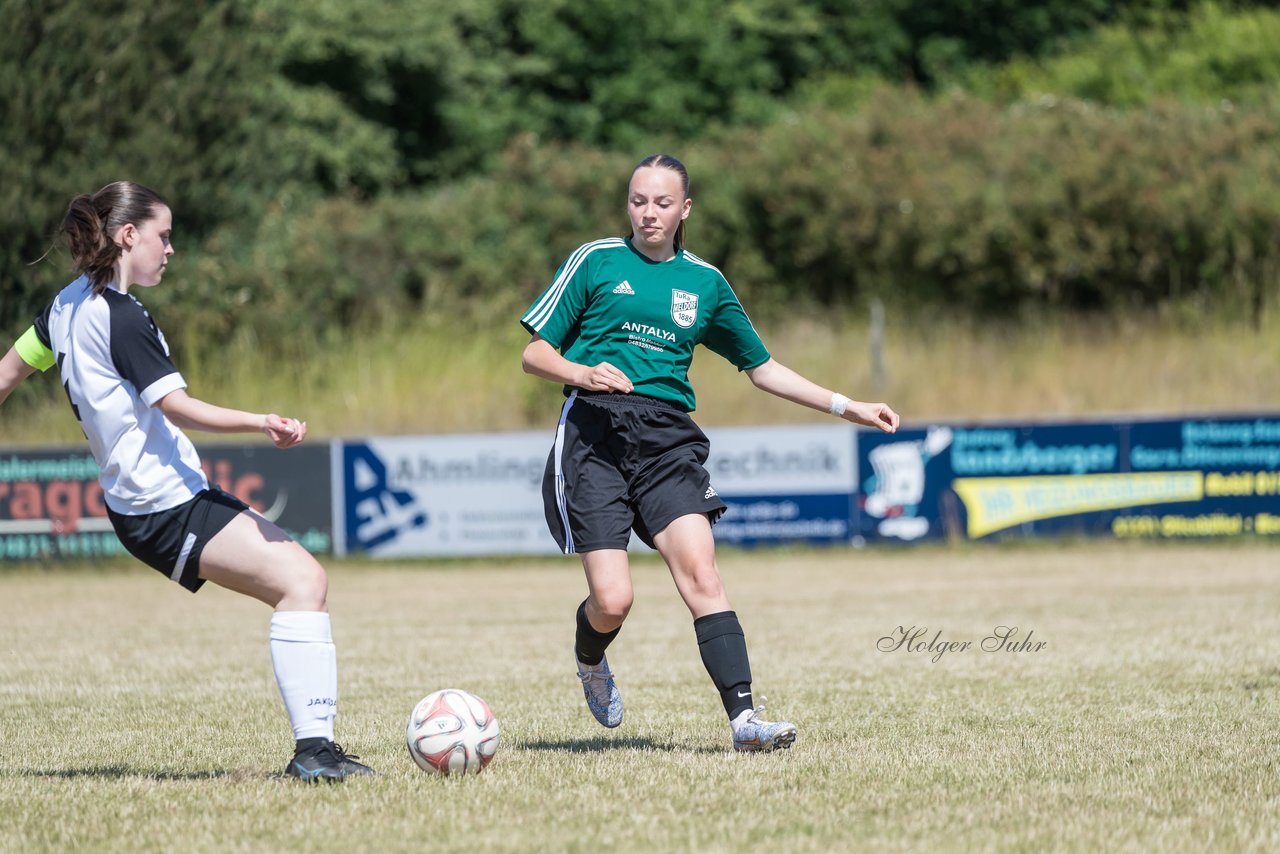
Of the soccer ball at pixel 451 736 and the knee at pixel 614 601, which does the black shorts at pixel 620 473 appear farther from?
the soccer ball at pixel 451 736

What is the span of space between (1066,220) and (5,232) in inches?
649

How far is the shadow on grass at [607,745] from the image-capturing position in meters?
5.77

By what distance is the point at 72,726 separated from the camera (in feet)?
21.9

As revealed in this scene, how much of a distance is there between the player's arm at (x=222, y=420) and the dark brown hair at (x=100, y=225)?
498 millimetres

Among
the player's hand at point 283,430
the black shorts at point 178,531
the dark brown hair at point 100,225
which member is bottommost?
the black shorts at point 178,531

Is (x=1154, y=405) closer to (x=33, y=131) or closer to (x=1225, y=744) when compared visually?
(x=33, y=131)

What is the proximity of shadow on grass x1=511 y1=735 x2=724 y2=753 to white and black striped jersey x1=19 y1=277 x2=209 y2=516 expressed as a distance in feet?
5.74

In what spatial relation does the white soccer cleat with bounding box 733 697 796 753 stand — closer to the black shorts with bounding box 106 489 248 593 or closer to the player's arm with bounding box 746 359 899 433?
the player's arm with bounding box 746 359 899 433

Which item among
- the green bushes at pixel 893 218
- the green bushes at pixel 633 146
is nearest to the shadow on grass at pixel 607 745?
the green bushes at pixel 633 146

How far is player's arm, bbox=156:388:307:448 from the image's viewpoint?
4.65 metres

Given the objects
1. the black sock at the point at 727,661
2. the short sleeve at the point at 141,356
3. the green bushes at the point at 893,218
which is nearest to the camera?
the short sleeve at the point at 141,356

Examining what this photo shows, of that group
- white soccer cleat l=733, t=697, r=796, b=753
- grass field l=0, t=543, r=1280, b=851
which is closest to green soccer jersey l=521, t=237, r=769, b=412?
white soccer cleat l=733, t=697, r=796, b=753

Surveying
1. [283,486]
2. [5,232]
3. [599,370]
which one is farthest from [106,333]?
[5,232]

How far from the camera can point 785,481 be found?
1792 centimetres
